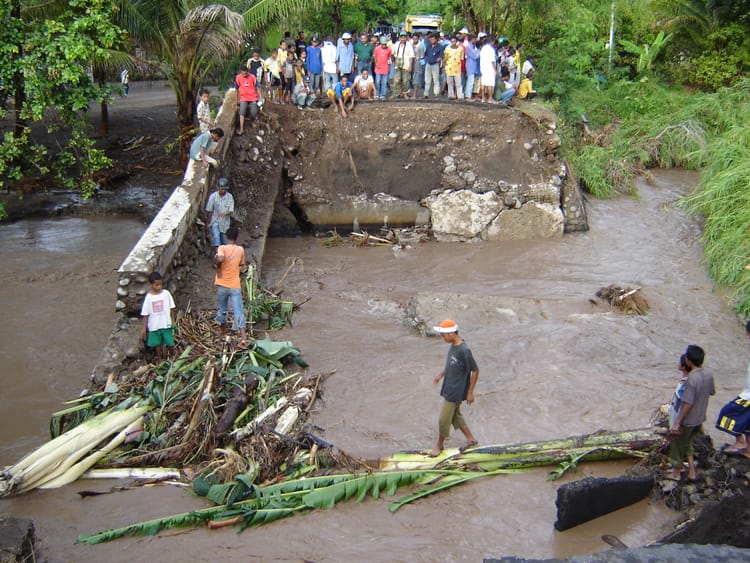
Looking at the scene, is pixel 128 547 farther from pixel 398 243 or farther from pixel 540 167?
pixel 540 167

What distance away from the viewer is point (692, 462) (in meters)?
6.76

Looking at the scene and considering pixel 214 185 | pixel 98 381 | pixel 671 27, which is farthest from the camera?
pixel 671 27

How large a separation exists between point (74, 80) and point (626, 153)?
473 inches

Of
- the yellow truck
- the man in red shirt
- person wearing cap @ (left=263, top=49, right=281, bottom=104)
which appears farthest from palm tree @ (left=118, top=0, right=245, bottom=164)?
the yellow truck

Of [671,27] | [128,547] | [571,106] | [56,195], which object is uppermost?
[671,27]

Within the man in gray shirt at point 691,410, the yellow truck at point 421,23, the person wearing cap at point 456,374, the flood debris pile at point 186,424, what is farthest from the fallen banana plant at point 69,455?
the yellow truck at point 421,23

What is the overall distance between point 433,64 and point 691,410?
11.2 m

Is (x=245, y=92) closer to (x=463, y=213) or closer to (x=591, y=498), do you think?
(x=463, y=213)

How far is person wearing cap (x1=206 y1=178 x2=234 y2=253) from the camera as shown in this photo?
36.9 feet

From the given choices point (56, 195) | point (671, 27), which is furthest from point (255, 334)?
point (671, 27)

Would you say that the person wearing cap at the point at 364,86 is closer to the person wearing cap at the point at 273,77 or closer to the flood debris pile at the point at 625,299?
the person wearing cap at the point at 273,77

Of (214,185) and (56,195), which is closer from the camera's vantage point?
(214,185)

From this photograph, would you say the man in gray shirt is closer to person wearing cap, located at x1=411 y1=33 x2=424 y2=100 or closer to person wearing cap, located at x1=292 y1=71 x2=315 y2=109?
person wearing cap, located at x1=411 y1=33 x2=424 y2=100

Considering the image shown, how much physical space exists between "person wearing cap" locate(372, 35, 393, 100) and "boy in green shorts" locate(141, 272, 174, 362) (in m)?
8.76
